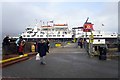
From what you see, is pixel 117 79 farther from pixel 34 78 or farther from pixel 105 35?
pixel 105 35

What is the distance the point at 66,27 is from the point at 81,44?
64.9 meters

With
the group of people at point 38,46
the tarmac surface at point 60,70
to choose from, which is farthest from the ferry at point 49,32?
the tarmac surface at point 60,70

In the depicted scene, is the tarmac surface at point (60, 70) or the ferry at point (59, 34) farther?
the ferry at point (59, 34)

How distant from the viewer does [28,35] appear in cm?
10675

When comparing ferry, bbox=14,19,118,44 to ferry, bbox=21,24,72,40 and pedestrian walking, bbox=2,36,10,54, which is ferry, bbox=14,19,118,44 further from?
pedestrian walking, bbox=2,36,10,54

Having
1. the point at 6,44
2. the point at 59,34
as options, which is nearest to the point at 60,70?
the point at 6,44

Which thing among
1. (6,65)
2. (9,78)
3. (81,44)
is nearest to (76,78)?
(9,78)

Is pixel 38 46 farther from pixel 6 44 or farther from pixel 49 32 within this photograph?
pixel 49 32

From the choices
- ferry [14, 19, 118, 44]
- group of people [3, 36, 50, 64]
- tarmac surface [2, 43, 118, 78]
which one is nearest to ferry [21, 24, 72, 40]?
ferry [14, 19, 118, 44]

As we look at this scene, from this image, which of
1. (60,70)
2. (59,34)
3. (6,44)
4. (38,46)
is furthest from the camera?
(59,34)

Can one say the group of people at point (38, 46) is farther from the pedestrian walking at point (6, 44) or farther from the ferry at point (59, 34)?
the ferry at point (59, 34)

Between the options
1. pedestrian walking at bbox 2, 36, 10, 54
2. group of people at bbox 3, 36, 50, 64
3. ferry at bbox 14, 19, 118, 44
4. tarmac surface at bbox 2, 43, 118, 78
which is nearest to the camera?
tarmac surface at bbox 2, 43, 118, 78

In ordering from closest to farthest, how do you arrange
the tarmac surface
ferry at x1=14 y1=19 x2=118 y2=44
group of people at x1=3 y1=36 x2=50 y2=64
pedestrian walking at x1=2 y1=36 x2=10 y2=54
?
the tarmac surface → group of people at x1=3 y1=36 x2=50 y2=64 → pedestrian walking at x1=2 y1=36 x2=10 y2=54 → ferry at x1=14 y1=19 x2=118 y2=44

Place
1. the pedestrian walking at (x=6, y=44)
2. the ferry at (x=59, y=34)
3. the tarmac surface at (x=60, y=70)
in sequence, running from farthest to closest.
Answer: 1. the ferry at (x=59, y=34)
2. the pedestrian walking at (x=6, y=44)
3. the tarmac surface at (x=60, y=70)
